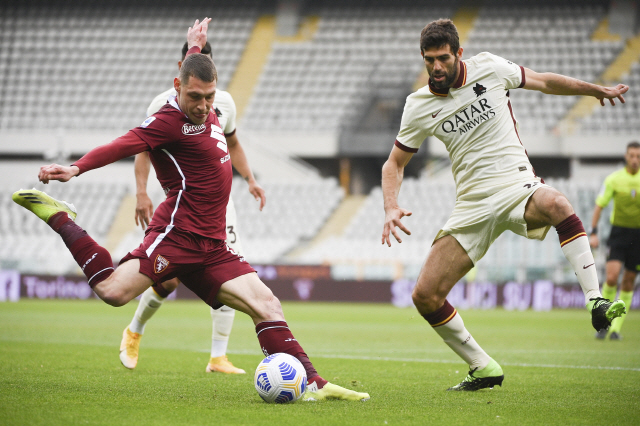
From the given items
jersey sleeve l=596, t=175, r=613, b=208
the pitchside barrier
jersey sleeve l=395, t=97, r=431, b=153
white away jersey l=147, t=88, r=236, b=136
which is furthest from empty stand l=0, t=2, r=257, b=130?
jersey sleeve l=395, t=97, r=431, b=153

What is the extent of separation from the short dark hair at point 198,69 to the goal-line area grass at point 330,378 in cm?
205

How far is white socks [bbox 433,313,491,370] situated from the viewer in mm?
5754

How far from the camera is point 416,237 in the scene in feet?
77.6

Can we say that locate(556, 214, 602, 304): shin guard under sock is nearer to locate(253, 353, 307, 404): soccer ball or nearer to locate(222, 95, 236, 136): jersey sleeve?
locate(253, 353, 307, 404): soccer ball

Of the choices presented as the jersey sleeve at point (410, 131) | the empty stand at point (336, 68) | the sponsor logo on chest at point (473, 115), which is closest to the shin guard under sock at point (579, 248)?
the sponsor logo on chest at point (473, 115)

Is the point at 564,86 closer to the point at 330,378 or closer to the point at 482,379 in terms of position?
the point at 482,379

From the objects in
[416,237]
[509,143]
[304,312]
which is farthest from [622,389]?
[416,237]

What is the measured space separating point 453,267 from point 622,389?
156cm

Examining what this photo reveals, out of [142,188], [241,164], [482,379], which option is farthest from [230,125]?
[482,379]

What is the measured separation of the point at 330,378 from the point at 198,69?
9.36 feet

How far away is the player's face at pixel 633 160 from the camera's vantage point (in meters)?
10.5

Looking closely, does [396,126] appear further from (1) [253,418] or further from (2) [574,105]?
(1) [253,418]

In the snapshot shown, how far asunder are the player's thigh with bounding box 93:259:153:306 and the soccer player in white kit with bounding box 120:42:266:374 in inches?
48.5

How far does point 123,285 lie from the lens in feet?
16.3
